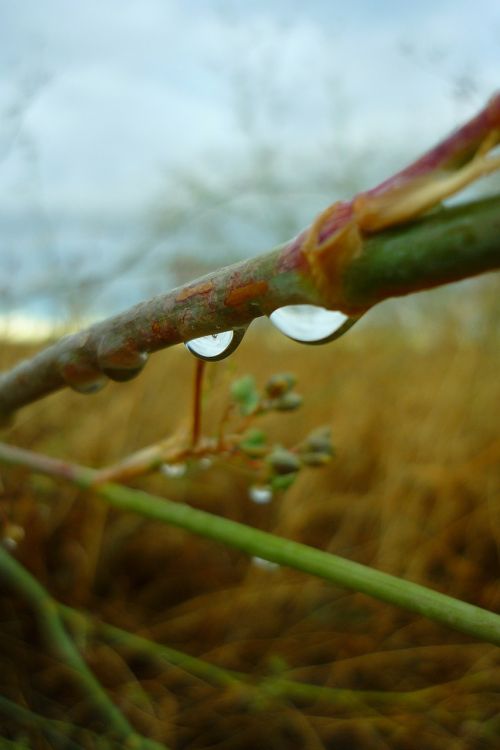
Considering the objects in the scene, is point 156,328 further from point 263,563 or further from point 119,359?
point 263,563

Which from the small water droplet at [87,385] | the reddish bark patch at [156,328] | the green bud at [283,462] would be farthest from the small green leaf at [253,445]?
the reddish bark patch at [156,328]

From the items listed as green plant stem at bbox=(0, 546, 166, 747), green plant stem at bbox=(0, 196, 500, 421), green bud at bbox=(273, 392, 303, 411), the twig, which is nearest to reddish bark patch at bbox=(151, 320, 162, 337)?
green plant stem at bbox=(0, 196, 500, 421)

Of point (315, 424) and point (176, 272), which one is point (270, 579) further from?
point (176, 272)

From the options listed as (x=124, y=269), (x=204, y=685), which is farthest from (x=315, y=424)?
(x=204, y=685)

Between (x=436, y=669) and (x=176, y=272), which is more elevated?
(x=176, y=272)

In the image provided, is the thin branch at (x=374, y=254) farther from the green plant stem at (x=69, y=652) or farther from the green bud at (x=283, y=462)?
the green plant stem at (x=69, y=652)

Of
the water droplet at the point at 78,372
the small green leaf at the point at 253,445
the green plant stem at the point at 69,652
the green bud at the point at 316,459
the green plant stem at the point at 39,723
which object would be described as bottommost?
the green plant stem at the point at 39,723

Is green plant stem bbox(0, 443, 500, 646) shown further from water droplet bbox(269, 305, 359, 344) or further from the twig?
water droplet bbox(269, 305, 359, 344)
